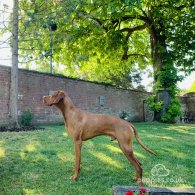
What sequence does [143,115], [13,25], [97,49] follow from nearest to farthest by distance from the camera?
[13,25], [97,49], [143,115]

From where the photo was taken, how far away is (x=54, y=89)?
454 inches

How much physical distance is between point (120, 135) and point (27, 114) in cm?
728

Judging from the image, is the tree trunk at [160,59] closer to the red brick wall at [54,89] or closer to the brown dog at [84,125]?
the red brick wall at [54,89]

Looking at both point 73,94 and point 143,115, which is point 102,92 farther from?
point 143,115

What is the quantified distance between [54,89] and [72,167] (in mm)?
7845

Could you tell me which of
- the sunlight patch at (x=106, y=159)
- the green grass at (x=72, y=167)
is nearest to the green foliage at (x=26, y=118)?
the green grass at (x=72, y=167)

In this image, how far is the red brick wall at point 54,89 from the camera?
9477mm

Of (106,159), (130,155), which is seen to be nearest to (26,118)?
(106,159)

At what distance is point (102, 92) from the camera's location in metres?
14.4

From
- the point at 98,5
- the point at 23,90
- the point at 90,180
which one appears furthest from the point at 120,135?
the point at 98,5

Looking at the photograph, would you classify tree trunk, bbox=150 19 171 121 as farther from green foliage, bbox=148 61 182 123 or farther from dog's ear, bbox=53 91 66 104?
dog's ear, bbox=53 91 66 104

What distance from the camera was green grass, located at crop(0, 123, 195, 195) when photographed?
311 cm

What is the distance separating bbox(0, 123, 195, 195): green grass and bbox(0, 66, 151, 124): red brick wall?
423 centimetres

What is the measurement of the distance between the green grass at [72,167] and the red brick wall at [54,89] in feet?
13.9
